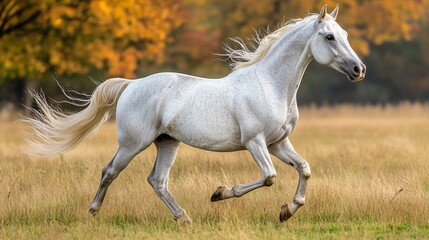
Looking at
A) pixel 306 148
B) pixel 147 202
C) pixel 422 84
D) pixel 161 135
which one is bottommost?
pixel 422 84

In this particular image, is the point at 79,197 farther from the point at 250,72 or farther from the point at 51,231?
the point at 250,72

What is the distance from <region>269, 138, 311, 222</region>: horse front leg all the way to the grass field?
149 millimetres

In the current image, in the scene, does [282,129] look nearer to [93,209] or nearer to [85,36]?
[93,209]

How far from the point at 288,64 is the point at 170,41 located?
19313 mm

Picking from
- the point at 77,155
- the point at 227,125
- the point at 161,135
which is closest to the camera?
the point at 227,125

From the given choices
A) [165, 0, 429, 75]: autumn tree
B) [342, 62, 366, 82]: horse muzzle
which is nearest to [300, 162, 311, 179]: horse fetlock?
[342, 62, 366, 82]: horse muzzle

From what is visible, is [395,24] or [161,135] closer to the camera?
[161,135]

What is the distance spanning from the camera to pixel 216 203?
973 cm

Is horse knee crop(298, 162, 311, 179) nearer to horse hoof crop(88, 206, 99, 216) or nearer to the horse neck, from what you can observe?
the horse neck

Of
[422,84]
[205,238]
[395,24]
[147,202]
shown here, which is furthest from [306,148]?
[422,84]

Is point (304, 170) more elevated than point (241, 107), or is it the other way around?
point (241, 107)

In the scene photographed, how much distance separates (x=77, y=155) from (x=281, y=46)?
20.1ft

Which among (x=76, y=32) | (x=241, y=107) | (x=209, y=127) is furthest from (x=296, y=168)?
(x=76, y=32)

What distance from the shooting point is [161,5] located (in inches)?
901
